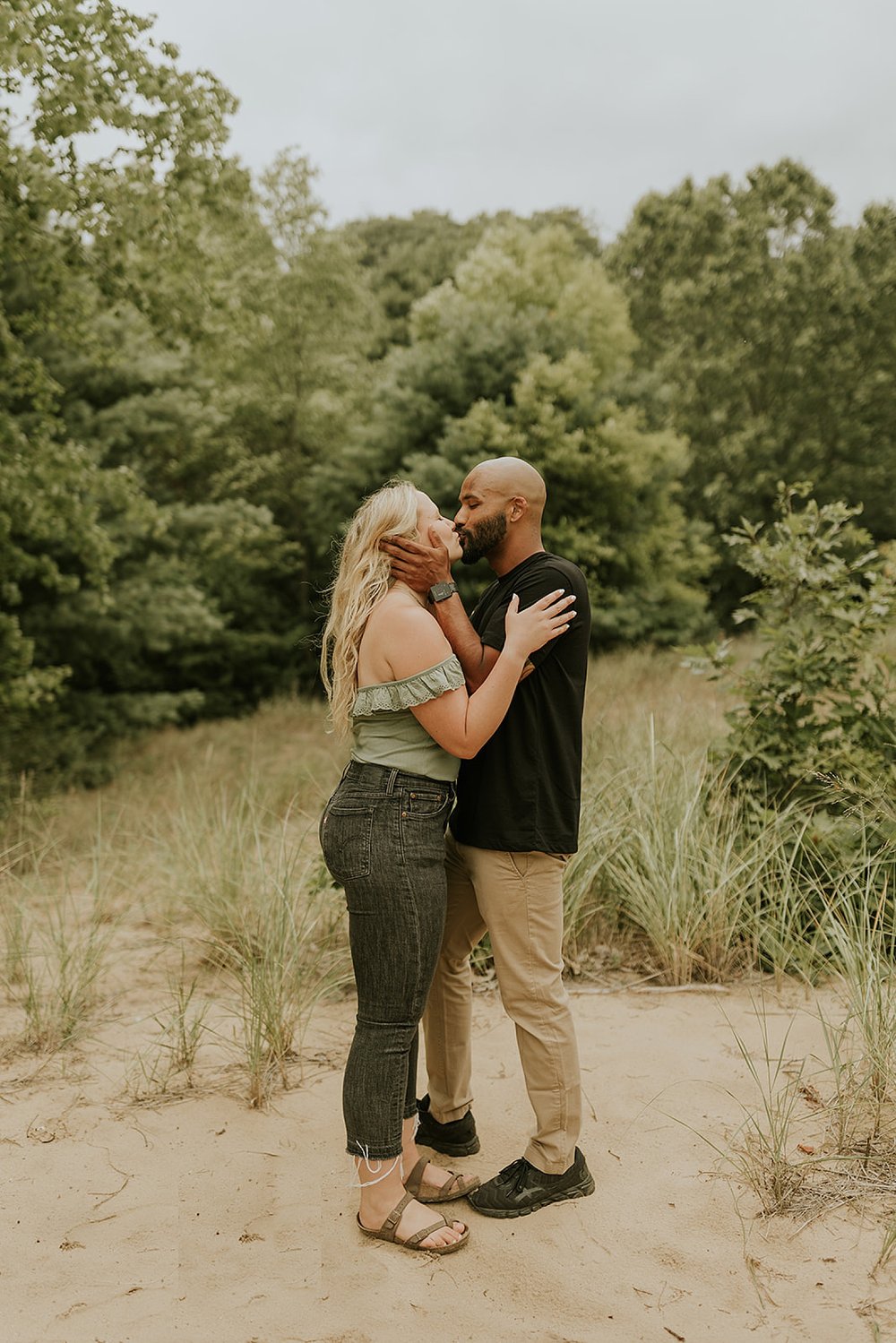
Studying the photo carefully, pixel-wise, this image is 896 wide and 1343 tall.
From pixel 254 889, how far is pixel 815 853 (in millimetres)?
2617

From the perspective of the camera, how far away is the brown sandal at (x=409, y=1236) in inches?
109

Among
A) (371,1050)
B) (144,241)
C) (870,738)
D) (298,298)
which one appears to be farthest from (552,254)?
(371,1050)

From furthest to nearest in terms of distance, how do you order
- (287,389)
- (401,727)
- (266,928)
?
(287,389) < (266,928) < (401,727)

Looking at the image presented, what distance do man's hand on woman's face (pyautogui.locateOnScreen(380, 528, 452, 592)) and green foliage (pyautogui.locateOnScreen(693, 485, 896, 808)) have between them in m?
2.66

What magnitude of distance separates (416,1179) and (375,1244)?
224 mm

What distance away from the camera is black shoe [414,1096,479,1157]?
332cm

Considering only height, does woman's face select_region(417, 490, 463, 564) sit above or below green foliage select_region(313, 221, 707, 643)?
below

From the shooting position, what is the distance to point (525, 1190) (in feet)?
9.79

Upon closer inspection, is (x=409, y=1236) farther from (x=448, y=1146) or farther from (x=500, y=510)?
(x=500, y=510)

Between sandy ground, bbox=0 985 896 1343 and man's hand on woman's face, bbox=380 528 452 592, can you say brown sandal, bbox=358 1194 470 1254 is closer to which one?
sandy ground, bbox=0 985 896 1343

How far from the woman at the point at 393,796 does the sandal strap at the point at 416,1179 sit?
55 mm

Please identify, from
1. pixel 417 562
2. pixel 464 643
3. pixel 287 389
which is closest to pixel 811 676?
pixel 464 643

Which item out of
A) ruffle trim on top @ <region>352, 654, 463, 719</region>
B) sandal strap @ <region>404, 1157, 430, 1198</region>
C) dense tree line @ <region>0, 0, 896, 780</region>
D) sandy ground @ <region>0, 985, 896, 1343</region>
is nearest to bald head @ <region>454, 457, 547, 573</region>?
ruffle trim on top @ <region>352, 654, 463, 719</region>

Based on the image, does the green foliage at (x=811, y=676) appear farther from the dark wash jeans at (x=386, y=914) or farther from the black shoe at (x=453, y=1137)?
the dark wash jeans at (x=386, y=914)
